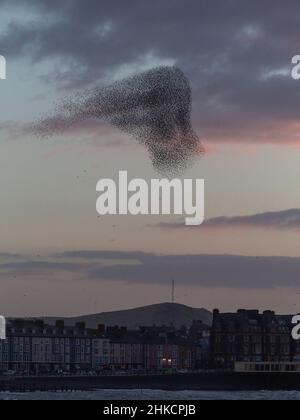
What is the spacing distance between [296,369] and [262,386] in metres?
10.9

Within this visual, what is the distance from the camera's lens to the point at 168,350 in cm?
17550

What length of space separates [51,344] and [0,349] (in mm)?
6957

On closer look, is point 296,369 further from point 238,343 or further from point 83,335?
point 83,335

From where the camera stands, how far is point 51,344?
163375mm

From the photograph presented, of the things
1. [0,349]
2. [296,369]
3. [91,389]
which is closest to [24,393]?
[91,389]
